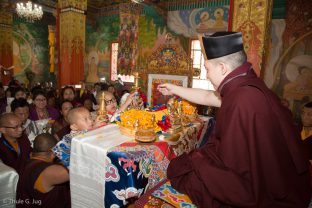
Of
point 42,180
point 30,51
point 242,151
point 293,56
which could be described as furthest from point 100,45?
point 242,151

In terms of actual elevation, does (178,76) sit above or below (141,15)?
below

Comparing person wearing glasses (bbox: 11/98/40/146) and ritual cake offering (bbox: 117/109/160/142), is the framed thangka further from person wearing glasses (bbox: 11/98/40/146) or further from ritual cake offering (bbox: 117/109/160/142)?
person wearing glasses (bbox: 11/98/40/146)

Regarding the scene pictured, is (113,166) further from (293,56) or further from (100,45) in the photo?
(100,45)

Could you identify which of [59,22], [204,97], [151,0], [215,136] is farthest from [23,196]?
[151,0]

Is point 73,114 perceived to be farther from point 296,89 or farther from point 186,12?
point 186,12

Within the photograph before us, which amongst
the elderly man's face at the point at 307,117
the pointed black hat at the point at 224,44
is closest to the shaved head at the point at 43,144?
the pointed black hat at the point at 224,44

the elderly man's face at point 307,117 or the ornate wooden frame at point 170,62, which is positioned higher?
the ornate wooden frame at point 170,62

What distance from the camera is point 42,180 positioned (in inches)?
77.1

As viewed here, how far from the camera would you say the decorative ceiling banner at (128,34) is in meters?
9.56

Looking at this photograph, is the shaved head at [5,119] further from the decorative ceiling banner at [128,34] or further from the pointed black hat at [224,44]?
the decorative ceiling banner at [128,34]

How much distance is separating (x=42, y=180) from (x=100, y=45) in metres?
12.2

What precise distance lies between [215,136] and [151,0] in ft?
30.3

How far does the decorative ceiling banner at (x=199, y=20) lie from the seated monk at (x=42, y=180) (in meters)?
8.42

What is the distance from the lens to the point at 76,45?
7.67 metres
